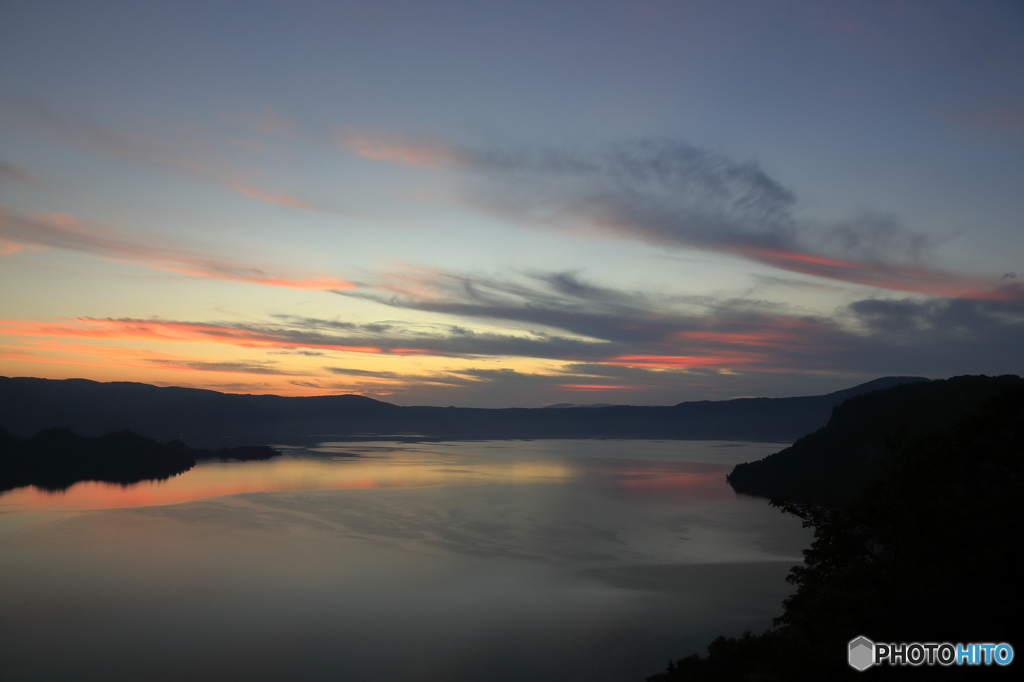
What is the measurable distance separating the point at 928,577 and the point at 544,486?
272 ft

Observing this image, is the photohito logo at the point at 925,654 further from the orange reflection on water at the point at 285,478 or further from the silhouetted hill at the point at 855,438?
the orange reflection on water at the point at 285,478

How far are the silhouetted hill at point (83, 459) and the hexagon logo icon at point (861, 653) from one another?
107 m

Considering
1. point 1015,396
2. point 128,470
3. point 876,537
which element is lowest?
point 128,470

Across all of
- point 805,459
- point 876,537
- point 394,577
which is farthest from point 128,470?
point 876,537

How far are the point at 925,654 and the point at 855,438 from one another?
81828 millimetres

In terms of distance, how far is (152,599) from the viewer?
3444 centimetres

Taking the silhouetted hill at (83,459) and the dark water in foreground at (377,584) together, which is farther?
the silhouetted hill at (83,459)

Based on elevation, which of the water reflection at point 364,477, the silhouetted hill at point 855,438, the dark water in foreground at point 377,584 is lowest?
the water reflection at point 364,477

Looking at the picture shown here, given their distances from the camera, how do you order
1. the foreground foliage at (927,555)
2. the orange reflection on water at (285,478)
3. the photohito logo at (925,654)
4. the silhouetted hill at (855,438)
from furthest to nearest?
the orange reflection on water at (285,478), the silhouetted hill at (855,438), the foreground foliage at (927,555), the photohito logo at (925,654)

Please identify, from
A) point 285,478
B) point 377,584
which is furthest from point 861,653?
point 285,478

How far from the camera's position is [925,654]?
11.6m

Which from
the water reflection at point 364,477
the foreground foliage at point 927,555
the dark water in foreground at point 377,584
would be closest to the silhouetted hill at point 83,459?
the water reflection at point 364,477

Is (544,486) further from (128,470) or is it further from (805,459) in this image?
(128,470)

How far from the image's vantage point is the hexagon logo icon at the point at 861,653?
11.8 metres
